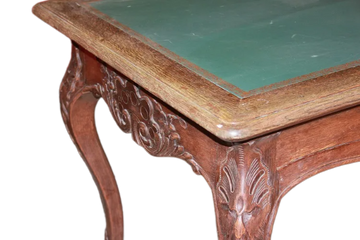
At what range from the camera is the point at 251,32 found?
1.80m

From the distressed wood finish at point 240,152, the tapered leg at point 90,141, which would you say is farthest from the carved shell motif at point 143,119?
the tapered leg at point 90,141

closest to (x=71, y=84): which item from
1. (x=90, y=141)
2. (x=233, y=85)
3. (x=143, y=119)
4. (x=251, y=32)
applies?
(x=90, y=141)

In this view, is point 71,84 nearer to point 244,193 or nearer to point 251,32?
Result: point 251,32

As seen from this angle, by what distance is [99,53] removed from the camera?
1.75m

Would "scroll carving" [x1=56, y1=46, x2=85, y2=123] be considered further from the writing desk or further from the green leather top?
the green leather top

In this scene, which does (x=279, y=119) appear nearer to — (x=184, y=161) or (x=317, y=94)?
(x=317, y=94)

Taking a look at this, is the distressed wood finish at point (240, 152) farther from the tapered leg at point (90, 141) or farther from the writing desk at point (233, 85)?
the tapered leg at point (90, 141)

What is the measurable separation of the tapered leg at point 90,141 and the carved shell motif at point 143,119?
123 mm

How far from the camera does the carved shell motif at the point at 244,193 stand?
5.08 feet

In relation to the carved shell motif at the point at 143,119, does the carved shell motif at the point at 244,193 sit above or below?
below

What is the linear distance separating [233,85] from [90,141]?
84cm

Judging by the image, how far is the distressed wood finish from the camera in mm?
1564

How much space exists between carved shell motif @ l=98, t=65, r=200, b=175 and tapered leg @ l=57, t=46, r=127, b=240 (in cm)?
12

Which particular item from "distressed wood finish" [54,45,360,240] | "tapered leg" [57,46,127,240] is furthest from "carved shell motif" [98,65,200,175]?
"tapered leg" [57,46,127,240]
